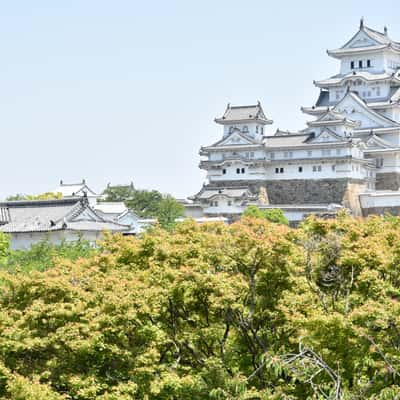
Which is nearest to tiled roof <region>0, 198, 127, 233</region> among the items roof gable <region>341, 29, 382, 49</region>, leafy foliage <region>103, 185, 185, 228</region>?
leafy foliage <region>103, 185, 185, 228</region>

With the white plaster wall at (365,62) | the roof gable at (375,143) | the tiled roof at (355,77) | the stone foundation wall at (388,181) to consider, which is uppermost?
the white plaster wall at (365,62)

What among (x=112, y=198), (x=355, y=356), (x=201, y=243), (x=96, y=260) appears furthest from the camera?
(x=112, y=198)

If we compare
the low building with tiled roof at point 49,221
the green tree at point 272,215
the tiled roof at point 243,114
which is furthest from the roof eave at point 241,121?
the low building with tiled roof at point 49,221

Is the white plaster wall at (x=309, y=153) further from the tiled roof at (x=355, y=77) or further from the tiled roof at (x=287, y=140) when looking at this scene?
the tiled roof at (x=355, y=77)

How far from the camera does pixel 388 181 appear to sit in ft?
209

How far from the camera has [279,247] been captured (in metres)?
16.7

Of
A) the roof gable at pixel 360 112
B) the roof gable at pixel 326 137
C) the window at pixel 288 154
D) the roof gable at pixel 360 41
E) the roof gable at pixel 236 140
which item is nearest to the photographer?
the roof gable at pixel 326 137

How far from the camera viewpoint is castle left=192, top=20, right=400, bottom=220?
61156 mm

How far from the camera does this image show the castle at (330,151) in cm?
6116

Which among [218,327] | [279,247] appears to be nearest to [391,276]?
[279,247]

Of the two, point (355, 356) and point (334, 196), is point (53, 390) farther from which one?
point (334, 196)

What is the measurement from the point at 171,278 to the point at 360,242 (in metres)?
3.94

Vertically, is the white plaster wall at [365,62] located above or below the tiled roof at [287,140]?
above

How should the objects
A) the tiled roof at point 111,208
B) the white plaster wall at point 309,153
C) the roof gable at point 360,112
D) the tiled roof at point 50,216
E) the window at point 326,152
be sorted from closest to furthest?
the tiled roof at point 50,216, the white plaster wall at point 309,153, the window at point 326,152, the tiled roof at point 111,208, the roof gable at point 360,112
